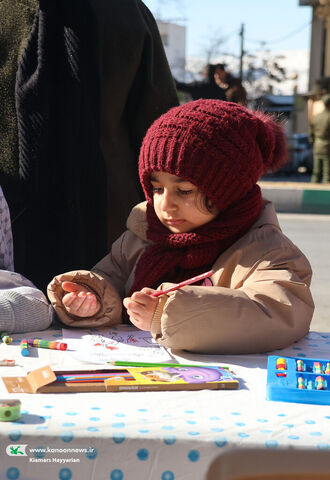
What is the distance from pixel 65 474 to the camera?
1176mm

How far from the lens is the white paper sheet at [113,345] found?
5.29 feet

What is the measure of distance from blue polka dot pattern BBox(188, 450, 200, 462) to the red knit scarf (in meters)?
0.76

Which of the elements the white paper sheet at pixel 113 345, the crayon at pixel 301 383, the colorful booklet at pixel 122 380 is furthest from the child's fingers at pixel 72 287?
the crayon at pixel 301 383

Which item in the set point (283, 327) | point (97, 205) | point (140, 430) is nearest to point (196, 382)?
point (140, 430)

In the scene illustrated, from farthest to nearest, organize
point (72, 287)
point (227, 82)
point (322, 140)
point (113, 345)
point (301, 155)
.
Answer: point (301, 155), point (322, 140), point (227, 82), point (72, 287), point (113, 345)

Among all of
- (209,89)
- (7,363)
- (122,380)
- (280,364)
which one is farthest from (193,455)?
(209,89)

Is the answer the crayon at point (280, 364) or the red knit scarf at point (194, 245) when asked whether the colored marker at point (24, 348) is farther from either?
the crayon at point (280, 364)

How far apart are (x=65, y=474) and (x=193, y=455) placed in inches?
7.8

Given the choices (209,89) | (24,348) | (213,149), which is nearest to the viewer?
(24,348)

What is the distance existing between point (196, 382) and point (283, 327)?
0.37 meters

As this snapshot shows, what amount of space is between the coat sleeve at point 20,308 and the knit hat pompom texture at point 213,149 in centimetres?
43

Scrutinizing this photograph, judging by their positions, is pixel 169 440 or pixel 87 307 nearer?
pixel 169 440

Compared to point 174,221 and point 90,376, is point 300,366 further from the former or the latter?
point 174,221

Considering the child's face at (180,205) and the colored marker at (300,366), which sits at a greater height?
the child's face at (180,205)
